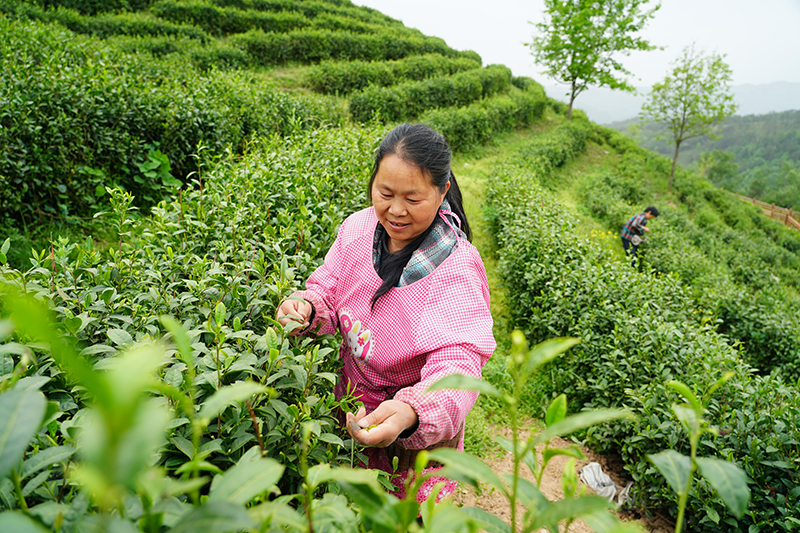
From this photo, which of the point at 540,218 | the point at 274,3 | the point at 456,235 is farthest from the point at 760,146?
the point at 456,235

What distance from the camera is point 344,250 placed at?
1.86 metres

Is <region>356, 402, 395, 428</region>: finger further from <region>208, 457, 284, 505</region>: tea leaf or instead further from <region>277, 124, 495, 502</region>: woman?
<region>208, 457, 284, 505</region>: tea leaf

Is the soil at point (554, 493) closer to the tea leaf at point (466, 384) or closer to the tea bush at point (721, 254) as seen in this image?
the tea leaf at point (466, 384)

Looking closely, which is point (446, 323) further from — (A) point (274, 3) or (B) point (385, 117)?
(A) point (274, 3)

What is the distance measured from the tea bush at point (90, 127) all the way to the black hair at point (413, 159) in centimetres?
242

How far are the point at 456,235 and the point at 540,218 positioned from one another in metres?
4.46

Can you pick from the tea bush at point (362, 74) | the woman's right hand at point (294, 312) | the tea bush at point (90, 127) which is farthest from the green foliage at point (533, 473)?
the tea bush at point (362, 74)

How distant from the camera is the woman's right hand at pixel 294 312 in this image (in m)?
1.44

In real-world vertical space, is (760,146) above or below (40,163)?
above

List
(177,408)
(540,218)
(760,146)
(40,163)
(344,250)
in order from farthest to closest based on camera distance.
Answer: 1. (760,146)
2. (540,218)
3. (40,163)
4. (344,250)
5. (177,408)

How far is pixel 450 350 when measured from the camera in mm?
1396

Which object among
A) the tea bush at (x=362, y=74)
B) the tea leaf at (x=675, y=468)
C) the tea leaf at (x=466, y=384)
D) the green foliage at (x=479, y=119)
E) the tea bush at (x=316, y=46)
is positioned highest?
the tea bush at (x=316, y=46)

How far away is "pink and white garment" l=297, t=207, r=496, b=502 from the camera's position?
53.0 inches

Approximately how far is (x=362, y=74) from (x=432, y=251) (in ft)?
40.3
